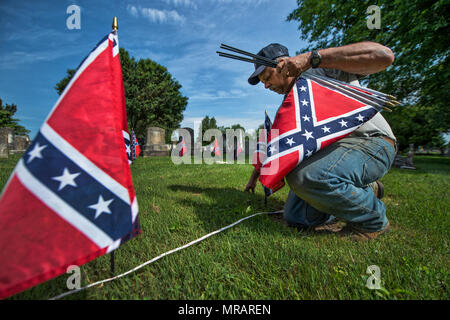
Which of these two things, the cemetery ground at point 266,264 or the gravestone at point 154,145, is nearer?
the cemetery ground at point 266,264

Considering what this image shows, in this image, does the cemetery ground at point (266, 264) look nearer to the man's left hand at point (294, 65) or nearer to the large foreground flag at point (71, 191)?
the large foreground flag at point (71, 191)

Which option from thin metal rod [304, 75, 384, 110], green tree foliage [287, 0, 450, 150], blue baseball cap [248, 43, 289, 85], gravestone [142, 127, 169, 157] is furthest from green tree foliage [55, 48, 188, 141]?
thin metal rod [304, 75, 384, 110]

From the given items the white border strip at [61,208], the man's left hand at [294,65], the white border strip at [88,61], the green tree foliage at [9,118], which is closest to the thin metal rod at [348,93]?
the man's left hand at [294,65]

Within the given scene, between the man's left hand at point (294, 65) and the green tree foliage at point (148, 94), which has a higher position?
the green tree foliage at point (148, 94)

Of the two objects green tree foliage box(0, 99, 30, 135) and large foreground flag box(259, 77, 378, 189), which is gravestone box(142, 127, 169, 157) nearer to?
large foreground flag box(259, 77, 378, 189)

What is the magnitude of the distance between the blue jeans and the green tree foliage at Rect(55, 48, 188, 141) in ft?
83.6

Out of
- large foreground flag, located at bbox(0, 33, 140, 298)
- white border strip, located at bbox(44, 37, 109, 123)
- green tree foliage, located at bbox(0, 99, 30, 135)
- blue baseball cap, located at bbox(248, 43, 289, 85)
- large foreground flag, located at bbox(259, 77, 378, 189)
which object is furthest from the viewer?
green tree foliage, located at bbox(0, 99, 30, 135)

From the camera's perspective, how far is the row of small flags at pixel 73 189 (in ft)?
3.07

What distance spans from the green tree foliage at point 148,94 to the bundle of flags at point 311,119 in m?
25.2


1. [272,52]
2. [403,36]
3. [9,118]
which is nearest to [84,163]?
[272,52]

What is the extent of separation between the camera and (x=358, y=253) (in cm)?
159

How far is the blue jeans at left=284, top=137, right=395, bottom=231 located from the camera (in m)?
1.77

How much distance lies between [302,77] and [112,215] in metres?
2.01
